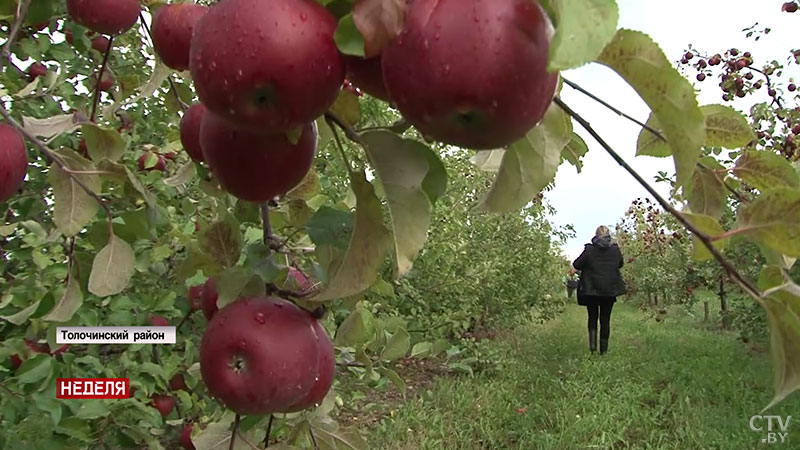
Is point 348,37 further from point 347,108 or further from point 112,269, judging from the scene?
point 112,269

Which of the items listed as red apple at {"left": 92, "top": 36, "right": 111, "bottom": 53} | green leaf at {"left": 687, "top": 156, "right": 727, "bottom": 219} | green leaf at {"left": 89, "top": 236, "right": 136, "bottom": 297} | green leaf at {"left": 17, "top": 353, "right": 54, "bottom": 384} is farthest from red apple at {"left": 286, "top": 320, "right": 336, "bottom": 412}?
red apple at {"left": 92, "top": 36, "right": 111, "bottom": 53}

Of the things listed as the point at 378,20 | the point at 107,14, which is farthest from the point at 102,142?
the point at 378,20

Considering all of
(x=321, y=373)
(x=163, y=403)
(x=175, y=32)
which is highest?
(x=175, y=32)

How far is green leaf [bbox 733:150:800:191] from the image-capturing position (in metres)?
0.74

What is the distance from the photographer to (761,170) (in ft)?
2.46

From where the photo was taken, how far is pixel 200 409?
208cm

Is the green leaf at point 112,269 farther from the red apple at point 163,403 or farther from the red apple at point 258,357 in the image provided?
the red apple at point 163,403

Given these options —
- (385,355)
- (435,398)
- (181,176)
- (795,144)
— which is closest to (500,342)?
(435,398)

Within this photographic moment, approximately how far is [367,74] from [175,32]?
491mm

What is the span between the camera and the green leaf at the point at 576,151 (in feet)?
2.75

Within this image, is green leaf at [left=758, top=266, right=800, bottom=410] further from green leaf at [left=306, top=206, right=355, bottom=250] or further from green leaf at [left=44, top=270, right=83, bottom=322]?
green leaf at [left=44, top=270, right=83, bottom=322]

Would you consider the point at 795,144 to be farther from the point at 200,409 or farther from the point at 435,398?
the point at 200,409

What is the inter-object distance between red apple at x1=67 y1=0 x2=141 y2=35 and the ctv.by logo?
366 cm

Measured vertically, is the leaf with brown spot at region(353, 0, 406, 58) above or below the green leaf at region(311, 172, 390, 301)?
above
